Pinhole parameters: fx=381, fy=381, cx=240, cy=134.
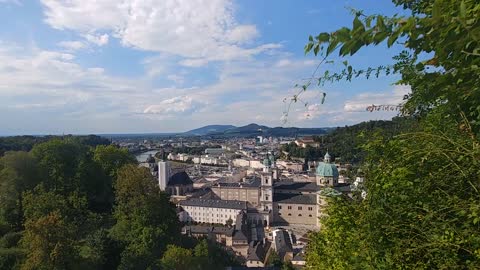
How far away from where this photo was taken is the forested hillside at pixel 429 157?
1.79 m

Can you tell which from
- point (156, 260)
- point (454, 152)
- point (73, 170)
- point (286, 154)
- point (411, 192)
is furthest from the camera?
point (286, 154)

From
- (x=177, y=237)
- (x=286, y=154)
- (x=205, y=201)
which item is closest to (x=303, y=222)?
(x=205, y=201)

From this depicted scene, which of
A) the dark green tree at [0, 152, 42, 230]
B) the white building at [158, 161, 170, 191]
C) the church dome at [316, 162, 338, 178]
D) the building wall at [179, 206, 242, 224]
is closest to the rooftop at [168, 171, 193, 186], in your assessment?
the white building at [158, 161, 170, 191]

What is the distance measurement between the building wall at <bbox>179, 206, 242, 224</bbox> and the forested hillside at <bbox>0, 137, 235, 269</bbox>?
23830 millimetres

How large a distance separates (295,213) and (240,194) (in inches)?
404

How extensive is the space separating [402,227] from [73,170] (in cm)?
2759

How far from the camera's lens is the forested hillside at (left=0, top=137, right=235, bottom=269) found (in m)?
15.5

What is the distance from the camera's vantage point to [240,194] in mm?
59812

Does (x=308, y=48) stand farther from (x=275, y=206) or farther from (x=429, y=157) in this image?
(x=275, y=206)

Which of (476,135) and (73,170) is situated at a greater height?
(476,135)

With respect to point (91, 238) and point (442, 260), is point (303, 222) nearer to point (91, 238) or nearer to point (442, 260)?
point (91, 238)

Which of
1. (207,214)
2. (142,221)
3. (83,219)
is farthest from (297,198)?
(83,219)

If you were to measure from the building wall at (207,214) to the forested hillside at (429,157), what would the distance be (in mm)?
47070

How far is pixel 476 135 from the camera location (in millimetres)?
2770
